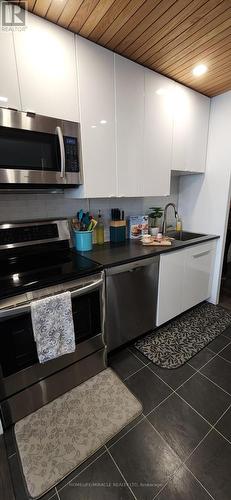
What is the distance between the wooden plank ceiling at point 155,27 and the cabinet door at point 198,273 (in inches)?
60.3

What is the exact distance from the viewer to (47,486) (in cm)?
103

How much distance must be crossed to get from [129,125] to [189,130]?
0.82m

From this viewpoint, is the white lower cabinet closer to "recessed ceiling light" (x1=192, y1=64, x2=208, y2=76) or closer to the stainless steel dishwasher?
the stainless steel dishwasher

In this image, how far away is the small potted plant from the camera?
237 centimetres

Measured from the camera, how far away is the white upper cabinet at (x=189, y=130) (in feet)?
6.67

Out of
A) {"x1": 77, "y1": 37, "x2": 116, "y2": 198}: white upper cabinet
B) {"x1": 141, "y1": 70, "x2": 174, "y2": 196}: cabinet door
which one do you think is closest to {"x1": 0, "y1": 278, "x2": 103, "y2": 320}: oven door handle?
{"x1": 77, "y1": 37, "x2": 116, "y2": 198}: white upper cabinet

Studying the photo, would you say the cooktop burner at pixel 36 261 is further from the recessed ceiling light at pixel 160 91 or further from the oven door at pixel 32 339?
the recessed ceiling light at pixel 160 91

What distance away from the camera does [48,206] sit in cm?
173

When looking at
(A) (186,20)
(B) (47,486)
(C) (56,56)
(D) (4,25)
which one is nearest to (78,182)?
(C) (56,56)

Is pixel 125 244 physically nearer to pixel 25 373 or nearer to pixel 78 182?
pixel 78 182

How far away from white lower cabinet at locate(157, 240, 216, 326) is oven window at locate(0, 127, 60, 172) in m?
1.15

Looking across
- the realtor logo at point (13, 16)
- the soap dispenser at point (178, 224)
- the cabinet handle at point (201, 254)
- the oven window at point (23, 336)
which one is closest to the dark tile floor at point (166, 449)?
the oven window at point (23, 336)

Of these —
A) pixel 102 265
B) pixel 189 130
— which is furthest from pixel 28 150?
pixel 189 130

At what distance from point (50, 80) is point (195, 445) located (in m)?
2.28
